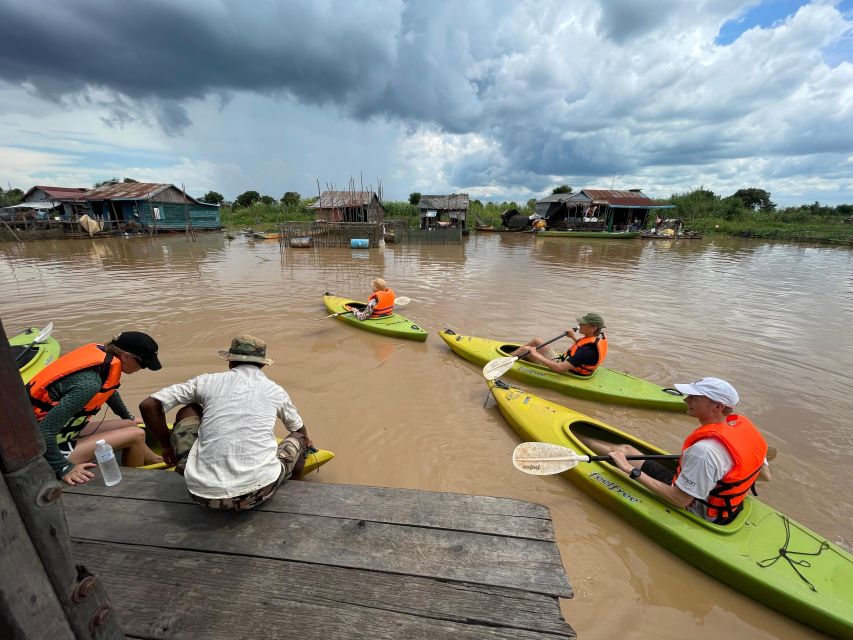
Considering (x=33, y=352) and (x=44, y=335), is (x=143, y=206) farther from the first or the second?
(x=33, y=352)

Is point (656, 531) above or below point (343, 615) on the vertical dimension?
below

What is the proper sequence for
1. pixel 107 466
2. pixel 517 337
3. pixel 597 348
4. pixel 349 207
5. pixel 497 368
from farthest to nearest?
pixel 349 207, pixel 517 337, pixel 497 368, pixel 597 348, pixel 107 466

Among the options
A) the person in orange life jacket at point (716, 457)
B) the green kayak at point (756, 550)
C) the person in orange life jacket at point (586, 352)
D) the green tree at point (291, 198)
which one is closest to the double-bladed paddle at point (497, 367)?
the person in orange life jacket at point (586, 352)

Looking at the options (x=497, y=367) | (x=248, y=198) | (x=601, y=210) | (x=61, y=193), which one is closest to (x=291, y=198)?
(x=248, y=198)

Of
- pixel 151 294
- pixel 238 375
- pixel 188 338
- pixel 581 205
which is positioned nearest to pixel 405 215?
pixel 581 205

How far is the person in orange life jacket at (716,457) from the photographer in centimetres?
294

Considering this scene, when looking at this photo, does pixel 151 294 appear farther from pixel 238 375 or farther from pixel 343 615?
pixel 343 615

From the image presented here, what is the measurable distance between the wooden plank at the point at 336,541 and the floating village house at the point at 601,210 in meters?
38.9

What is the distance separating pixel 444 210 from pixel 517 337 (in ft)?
92.2

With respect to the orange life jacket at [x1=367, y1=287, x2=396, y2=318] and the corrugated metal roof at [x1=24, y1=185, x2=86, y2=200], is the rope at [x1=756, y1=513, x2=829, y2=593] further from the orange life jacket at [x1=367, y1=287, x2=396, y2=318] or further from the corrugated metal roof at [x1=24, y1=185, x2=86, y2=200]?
the corrugated metal roof at [x1=24, y1=185, x2=86, y2=200]

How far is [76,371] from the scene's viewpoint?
9.56 feet

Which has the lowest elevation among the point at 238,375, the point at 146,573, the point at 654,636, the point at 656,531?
the point at 654,636

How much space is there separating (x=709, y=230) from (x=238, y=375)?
51090 mm

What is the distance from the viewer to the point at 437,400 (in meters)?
6.07
